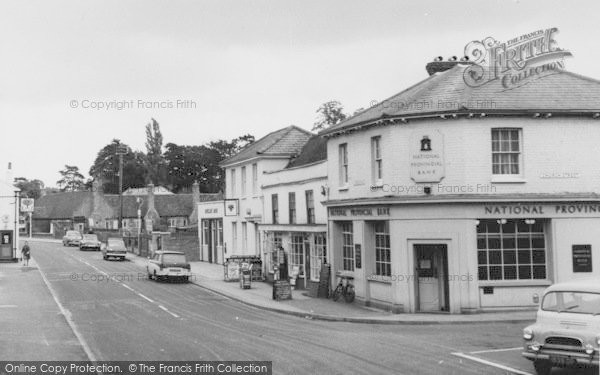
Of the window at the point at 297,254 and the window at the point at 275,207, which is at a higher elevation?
the window at the point at 275,207

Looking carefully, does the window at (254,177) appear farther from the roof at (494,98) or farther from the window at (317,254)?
the roof at (494,98)

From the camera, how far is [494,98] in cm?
2259

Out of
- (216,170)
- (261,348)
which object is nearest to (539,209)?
(261,348)

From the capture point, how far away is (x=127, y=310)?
23297mm

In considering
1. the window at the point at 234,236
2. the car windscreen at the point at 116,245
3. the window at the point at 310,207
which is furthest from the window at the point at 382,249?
the car windscreen at the point at 116,245

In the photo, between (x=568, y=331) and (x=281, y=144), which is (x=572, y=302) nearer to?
(x=568, y=331)

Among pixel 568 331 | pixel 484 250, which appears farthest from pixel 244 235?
pixel 568 331

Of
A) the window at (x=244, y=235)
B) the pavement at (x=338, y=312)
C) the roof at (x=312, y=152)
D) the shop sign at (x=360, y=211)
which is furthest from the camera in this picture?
the window at (x=244, y=235)

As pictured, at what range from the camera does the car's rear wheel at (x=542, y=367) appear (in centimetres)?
1274

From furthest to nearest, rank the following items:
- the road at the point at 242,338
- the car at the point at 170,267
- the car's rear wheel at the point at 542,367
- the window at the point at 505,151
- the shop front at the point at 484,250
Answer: the car at the point at 170,267 → the window at the point at 505,151 → the shop front at the point at 484,250 → the road at the point at 242,338 → the car's rear wheel at the point at 542,367

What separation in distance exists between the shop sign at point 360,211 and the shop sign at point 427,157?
1.58m

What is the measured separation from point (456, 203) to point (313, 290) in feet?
27.9

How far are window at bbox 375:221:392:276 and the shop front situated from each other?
788mm

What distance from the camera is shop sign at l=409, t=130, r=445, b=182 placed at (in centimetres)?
2208
